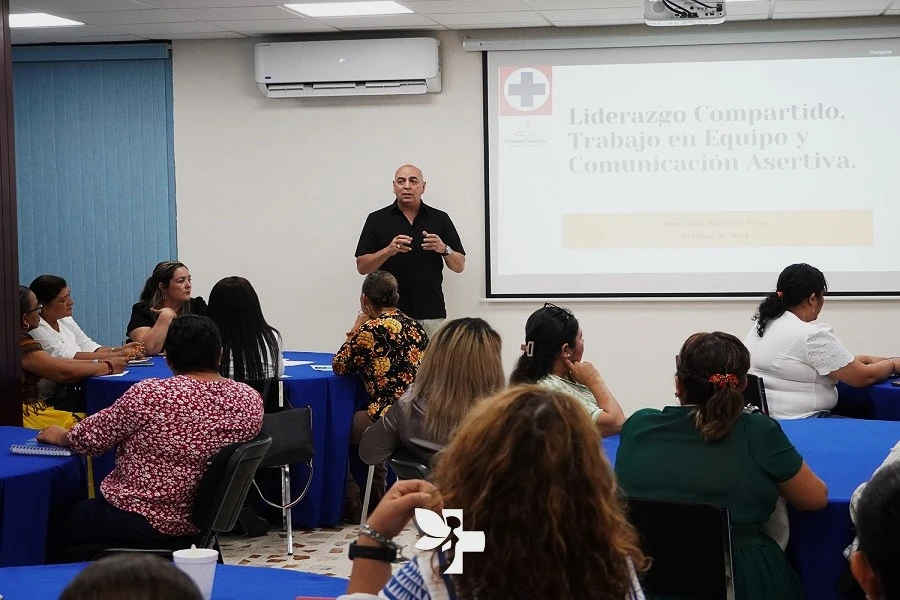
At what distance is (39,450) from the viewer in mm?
3211

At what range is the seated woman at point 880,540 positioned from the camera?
1.21 metres

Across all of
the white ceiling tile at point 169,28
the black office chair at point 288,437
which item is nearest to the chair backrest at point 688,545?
the black office chair at point 288,437

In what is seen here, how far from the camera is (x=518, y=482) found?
1351 millimetres

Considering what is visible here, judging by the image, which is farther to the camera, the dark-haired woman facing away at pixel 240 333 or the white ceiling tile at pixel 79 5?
the white ceiling tile at pixel 79 5

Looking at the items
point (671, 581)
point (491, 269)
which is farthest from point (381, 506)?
point (491, 269)

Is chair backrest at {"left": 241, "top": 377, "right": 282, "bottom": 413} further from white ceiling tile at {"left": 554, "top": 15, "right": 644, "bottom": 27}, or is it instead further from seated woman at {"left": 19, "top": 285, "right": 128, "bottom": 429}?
white ceiling tile at {"left": 554, "top": 15, "right": 644, "bottom": 27}

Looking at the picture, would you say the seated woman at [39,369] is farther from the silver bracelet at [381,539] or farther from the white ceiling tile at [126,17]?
the silver bracelet at [381,539]

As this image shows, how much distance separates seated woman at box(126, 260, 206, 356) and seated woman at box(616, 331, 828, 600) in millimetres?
3372

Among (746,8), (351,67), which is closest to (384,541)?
(746,8)

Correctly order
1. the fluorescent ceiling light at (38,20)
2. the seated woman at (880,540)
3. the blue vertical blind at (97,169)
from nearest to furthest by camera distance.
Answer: the seated woman at (880,540)
the fluorescent ceiling light at (38,20)
the blue vertical blind at (97,169)

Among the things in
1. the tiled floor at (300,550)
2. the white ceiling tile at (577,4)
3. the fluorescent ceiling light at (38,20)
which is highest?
the fluorescent ceiling light at (38,20)

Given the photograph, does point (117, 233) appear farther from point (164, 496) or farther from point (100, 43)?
point (164, 496)

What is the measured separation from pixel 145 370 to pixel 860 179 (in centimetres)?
447

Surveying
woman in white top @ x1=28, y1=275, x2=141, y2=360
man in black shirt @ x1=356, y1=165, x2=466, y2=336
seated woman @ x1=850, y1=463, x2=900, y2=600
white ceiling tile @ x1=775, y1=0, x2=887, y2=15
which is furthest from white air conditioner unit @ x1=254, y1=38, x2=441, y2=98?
seated woman @ x1=850, y1=463, x2=900, y2=600
